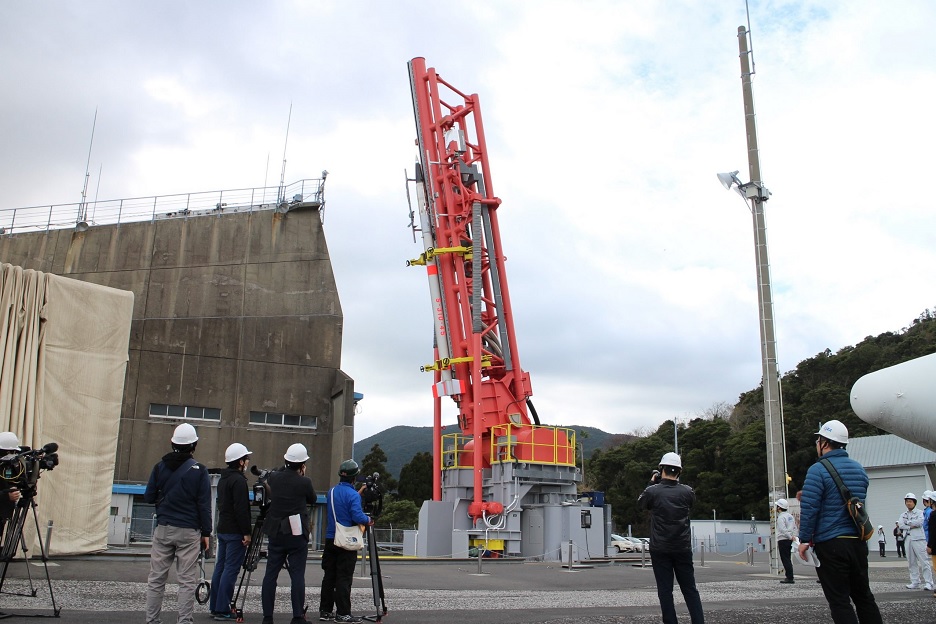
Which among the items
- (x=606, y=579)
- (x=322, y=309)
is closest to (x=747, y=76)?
(x=606, y=579)

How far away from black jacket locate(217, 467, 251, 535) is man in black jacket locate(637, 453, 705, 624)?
12.1 feet

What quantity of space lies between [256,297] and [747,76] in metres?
20.3

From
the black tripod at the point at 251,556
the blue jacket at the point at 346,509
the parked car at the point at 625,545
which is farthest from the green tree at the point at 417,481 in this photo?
the blue jacket at the point at 346,509

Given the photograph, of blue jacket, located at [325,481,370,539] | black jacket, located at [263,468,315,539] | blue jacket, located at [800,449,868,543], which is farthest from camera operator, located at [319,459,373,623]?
blue jacket, located at [800,449,868,543]

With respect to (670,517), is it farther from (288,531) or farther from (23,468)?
(23,468)

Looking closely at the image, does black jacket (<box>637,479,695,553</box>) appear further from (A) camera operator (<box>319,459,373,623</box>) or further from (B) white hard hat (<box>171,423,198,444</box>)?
(B) white hard hat (<box>171,423,198,444</box>)

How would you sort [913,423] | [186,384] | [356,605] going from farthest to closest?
[186,384] → [356,605] → [913,423]

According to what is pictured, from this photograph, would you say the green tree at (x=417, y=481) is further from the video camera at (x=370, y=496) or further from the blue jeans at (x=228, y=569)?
the blue jeans at (x=228, y=569)

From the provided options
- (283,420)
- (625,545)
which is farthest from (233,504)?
(625,545)

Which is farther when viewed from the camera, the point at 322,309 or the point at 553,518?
the point at 322,309

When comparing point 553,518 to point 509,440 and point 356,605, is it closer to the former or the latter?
point 509,440

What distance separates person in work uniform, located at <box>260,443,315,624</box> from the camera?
695cm

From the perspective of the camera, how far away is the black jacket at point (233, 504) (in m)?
7.49

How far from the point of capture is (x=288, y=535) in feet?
23.1
